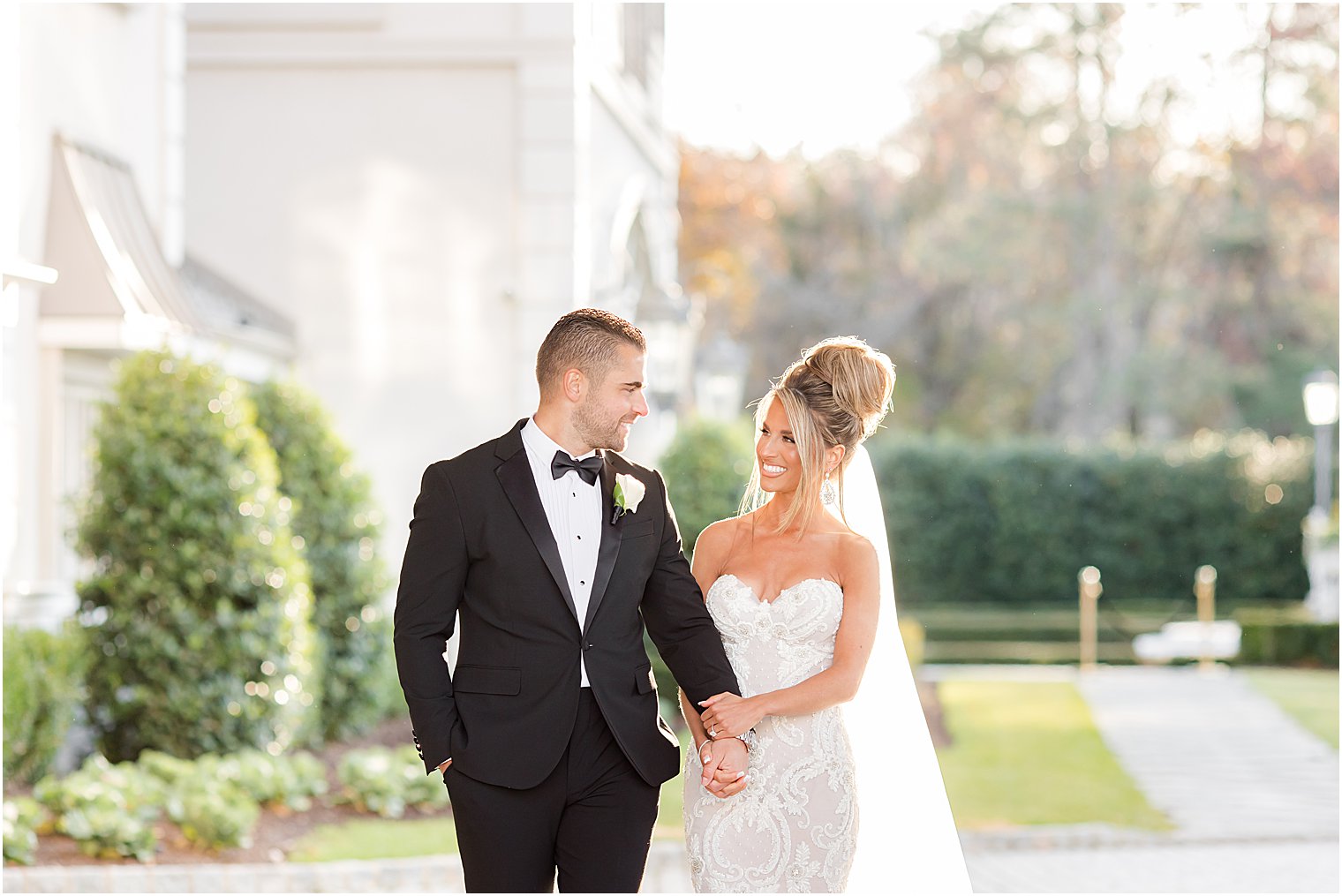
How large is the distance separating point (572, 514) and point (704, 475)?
9.69m

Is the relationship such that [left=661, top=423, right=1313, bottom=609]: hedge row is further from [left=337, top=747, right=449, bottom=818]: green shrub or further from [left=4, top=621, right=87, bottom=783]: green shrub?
[left=4, top=621, right=87, bottom=783]: green shrub

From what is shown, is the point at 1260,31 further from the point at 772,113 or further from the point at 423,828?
the point at 423,828

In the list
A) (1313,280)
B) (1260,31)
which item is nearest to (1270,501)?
(1313,280)

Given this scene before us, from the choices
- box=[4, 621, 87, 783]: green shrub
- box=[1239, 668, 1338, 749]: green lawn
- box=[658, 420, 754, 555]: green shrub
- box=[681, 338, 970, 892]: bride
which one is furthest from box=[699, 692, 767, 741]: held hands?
box=[1239, 668, 1338, 749]: green lawn

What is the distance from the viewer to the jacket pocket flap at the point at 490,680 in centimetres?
391

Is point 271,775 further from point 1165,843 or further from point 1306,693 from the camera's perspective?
point 1306,693

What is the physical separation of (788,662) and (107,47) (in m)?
6.86

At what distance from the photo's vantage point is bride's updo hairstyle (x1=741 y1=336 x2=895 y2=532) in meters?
4.33

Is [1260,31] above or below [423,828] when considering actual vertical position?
above

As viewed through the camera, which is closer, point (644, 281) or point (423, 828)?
point (423, 828)

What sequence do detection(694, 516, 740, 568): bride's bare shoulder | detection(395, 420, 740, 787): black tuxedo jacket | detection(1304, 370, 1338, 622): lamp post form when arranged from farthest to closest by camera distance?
detection(1304, 370, 1338, 622): lamp post
detection(694, 516, 740, 568): bride's bare shoulder
detection(395, 420, 740, 787): black tuxedo jacket

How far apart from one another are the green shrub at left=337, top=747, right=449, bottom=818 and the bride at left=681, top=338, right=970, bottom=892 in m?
4.63

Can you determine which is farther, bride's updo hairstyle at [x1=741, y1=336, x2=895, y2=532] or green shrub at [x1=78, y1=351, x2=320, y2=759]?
green shrub at [x1=78, y1=351, x2=320, y2=759]

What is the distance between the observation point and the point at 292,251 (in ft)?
39.1
